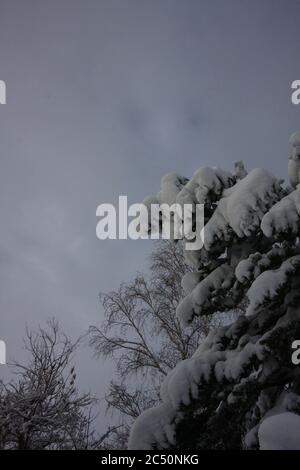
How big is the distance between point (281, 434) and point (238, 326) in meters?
1.94

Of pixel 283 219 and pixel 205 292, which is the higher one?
pixel 283 219

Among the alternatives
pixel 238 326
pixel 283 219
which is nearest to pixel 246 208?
pixel 283 219

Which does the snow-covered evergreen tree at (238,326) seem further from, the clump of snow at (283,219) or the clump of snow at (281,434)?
the clump of snow at (281,434)

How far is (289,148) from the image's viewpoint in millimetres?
4566

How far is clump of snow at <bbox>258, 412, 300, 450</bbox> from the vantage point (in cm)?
295

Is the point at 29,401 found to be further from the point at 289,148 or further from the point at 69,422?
the point at 289,148

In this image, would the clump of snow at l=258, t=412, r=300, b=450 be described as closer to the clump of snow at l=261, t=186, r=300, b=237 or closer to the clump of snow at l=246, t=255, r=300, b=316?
the clump of snow at l=246, t=255, r=300, b=316

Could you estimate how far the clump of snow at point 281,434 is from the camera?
295 cm

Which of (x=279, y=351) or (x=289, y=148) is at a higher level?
(x=289, y=148)

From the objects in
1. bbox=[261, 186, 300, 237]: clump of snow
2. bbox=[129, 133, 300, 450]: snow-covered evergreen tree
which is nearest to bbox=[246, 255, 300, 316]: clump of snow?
bbox=[129, 133, 300, 450]: snow-covered evergreen tree

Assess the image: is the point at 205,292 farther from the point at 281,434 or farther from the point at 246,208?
the point at 281,434

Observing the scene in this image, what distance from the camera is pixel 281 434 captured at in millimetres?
2986
